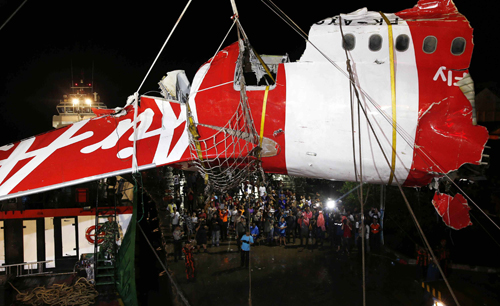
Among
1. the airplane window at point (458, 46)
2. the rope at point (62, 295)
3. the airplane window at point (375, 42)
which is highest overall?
the airplane window at point (375, 42)

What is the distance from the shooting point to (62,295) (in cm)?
991

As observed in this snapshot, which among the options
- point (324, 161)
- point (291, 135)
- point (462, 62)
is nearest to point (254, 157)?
point (291, 135)

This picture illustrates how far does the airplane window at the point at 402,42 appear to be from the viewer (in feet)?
15.8

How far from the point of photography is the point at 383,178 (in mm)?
5125

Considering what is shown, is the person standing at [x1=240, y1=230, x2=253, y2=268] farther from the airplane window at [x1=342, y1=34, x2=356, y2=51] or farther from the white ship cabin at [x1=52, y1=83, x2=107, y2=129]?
the white ship cabin at [x1=52, y1=83, x2=107, y2=129]

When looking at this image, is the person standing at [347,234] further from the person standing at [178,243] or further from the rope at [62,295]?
the rope at [62,295]

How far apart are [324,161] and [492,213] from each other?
1013 cm

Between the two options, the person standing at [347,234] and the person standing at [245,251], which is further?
the person standing at [347,234]

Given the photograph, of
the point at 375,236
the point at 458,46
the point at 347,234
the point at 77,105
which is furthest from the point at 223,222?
the point at 77,105

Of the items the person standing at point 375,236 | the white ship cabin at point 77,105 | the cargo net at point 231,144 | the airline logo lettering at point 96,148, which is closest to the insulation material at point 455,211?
the cargo net at point 231,144

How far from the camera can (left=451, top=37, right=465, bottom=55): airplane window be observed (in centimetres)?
469

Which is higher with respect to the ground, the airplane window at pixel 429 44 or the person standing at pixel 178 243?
the airplane window at pixel 429 44

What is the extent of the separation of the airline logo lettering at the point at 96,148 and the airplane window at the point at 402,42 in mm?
3752

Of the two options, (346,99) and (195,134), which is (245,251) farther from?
(346,99)
